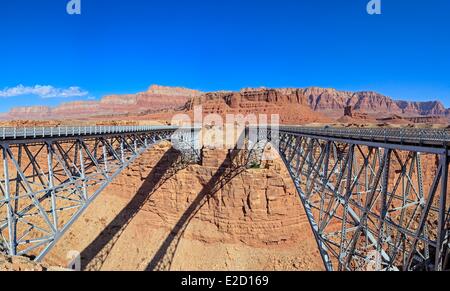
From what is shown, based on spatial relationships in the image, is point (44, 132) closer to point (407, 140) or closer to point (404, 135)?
point (407, 140)

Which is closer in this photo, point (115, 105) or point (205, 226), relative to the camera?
point (205, 226)

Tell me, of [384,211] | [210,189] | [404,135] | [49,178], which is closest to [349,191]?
[384,211]

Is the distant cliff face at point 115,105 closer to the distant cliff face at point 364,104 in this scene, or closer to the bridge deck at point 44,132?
the distant cliff face at point 364,104

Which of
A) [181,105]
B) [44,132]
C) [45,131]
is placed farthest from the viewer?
[181,105]

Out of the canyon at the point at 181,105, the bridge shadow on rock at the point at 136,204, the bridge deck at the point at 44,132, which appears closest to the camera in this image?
the bridge deck at the point at 44,132

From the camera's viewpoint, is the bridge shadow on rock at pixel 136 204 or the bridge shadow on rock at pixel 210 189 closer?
the bridge shadow on rock at pixel 136 204

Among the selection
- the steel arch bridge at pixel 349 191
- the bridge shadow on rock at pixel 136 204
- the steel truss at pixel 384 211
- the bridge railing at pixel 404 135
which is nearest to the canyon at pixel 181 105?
the bridge shadow on rock at pixel 136 204

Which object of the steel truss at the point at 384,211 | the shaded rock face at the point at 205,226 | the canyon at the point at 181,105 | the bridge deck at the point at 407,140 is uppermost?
the canyon at the point at 181,105
